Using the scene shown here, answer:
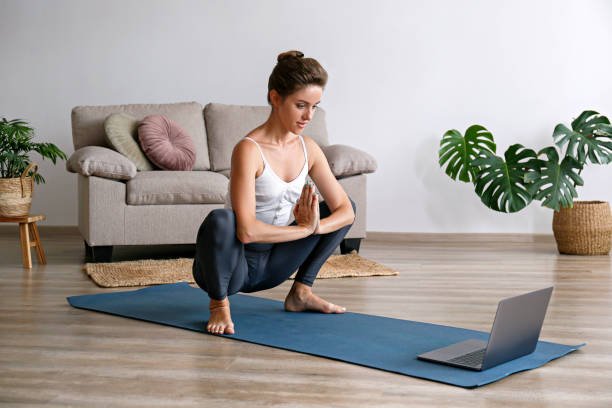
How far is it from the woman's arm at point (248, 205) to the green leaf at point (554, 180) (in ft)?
7.93

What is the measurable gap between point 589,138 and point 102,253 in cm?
300

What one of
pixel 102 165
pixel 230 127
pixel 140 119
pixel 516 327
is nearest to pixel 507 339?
pixel 516 327

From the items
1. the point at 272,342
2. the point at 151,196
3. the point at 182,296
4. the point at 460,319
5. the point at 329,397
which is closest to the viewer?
the point at 329,397

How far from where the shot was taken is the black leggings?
2.11 m

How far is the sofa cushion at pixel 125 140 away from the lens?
4.10 m

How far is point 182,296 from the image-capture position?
2.81 meters

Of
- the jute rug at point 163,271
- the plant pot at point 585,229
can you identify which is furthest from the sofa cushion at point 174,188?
the plant pot at point 585,229

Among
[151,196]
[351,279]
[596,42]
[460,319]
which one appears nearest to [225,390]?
[460,319]

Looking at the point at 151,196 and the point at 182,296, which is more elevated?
the point at 151,196

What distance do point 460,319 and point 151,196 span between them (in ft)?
6.47

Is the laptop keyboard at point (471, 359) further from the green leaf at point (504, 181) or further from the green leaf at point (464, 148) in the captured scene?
the green leaf at point (464, 148)

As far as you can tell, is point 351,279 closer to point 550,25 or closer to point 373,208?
point 373,208

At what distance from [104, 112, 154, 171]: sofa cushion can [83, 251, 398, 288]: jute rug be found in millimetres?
667

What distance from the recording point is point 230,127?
181 inches
